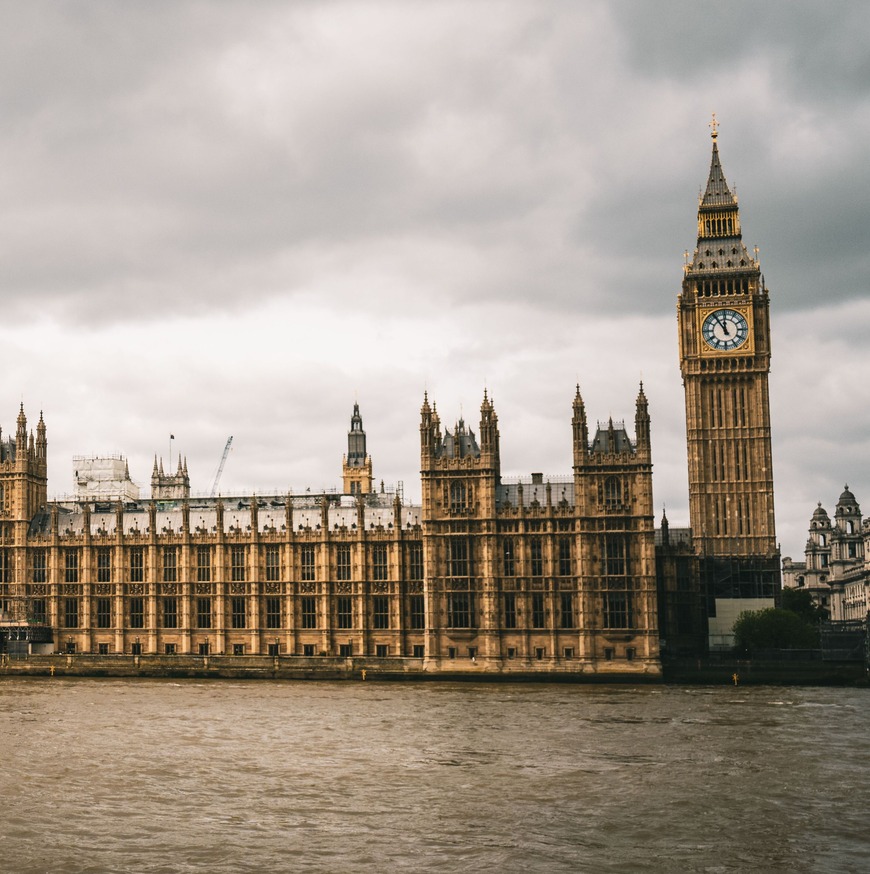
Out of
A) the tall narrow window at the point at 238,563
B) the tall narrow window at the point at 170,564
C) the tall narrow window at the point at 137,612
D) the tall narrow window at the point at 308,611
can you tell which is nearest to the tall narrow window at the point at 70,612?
the tall narrow window at the point at 137,612

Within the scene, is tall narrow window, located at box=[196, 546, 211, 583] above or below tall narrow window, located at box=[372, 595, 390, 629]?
above

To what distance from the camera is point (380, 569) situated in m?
127

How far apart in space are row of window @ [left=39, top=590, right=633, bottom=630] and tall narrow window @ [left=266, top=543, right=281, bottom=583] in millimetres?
2384

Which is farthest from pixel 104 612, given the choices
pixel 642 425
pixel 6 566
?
pixel 642 425

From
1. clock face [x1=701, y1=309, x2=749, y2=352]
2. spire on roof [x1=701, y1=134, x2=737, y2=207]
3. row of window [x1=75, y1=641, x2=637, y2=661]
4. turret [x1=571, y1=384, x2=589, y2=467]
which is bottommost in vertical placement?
row of window [x1=75, y1=641, x2=637, y2=661]

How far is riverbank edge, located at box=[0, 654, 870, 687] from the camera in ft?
351

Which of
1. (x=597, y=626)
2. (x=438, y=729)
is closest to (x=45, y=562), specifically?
(x=597, y=626)

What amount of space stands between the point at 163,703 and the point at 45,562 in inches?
1994

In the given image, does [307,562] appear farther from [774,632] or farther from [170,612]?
[774,632]

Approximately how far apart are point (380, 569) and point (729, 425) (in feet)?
135

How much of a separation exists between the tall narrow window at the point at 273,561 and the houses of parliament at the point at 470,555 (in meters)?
0.18

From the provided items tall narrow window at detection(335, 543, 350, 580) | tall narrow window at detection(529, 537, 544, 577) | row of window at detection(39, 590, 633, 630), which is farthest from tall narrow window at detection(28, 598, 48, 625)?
tall narrow window at detection(529, 537, 544, 577)

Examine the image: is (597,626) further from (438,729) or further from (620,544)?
(438,729)

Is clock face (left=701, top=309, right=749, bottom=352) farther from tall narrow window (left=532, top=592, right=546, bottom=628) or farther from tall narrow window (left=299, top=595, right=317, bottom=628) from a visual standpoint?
tall narrow window (left=299, top=595, right=317, bottom=628)
